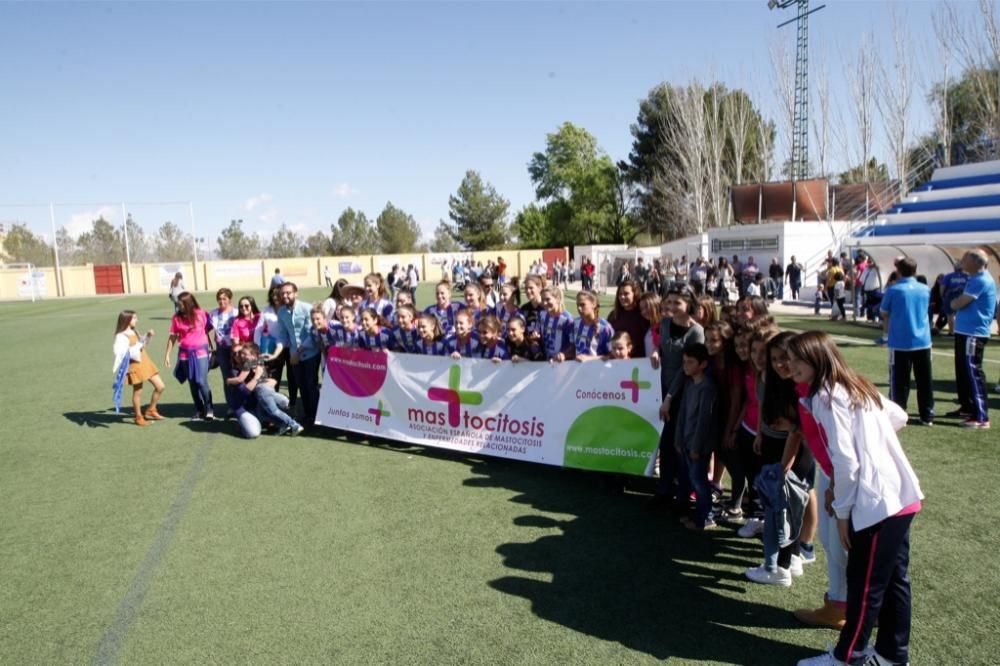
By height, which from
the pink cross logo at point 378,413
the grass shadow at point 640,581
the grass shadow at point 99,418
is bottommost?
the grass shadow at point 640,581

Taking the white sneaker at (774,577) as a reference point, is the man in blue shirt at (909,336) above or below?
above

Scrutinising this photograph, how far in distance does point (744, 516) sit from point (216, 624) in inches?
150

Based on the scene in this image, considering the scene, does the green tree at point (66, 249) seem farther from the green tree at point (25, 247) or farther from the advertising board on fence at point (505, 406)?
the advertising board on fence at point (505, 406)

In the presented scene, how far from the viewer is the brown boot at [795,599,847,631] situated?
3.43 m

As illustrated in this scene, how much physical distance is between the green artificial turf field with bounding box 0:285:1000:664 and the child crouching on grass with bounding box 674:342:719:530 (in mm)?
243

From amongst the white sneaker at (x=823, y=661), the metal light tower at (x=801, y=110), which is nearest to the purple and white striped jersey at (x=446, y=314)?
the white sneaker at (x=823, y=661)

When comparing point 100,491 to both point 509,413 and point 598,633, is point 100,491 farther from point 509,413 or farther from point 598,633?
point 598,633

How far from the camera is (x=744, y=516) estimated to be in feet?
16.3

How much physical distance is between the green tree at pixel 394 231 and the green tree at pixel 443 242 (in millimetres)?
2856

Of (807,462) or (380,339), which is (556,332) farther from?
(807,462)

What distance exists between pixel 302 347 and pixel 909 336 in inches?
278

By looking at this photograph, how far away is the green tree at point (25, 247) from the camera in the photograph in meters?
69.3

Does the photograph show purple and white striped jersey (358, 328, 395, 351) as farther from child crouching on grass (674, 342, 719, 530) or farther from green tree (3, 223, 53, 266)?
green tree (3, 223, 53, 266)

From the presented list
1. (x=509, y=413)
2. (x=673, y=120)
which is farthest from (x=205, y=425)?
(x=673, y=120)
